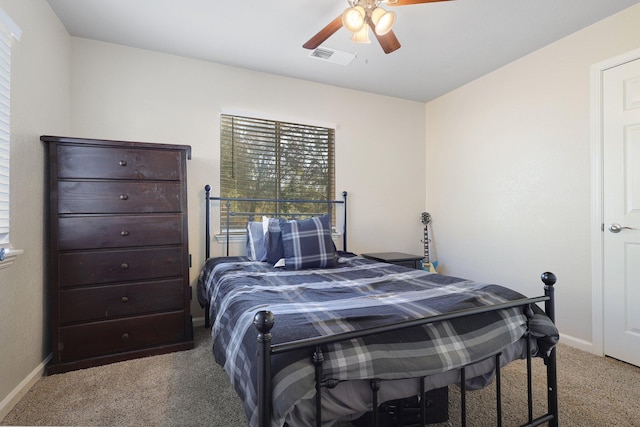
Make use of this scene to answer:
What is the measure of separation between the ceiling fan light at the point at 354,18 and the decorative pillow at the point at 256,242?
1.66 metres

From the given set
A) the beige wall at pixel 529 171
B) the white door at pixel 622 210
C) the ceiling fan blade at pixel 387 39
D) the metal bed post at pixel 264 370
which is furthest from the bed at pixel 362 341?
the ceiling fan blade at pixel 387 39

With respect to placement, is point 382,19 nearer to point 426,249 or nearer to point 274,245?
point 274,245

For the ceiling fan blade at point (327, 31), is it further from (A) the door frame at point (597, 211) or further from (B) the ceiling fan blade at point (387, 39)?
(A) the door frame at point (597, 211)

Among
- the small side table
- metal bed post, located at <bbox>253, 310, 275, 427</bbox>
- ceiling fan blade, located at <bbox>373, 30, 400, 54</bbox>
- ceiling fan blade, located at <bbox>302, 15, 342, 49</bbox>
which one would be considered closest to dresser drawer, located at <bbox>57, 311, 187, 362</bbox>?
metal bed post, located at <bbox>253, 310, 275, 427</bbox>

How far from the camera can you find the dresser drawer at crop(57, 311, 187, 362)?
1.96 meters

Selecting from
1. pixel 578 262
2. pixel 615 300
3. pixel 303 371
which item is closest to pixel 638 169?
pixel 578 262

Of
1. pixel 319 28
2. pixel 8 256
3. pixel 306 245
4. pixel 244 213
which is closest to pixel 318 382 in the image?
pixel 306 245

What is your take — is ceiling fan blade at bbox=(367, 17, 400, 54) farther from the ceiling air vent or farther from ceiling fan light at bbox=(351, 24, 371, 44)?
the ceiling air vent

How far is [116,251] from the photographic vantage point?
82.4 inches

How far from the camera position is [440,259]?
3.72 metres

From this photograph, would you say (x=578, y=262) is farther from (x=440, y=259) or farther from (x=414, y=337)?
(x=414, y=337)

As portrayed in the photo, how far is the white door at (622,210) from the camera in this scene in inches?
81.7

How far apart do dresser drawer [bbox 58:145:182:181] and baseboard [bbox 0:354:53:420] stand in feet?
3.93

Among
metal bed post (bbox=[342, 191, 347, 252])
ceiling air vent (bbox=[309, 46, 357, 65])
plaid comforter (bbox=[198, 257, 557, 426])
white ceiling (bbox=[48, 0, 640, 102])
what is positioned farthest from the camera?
metal bed post (bbox=[342, 191, 347, 252])
